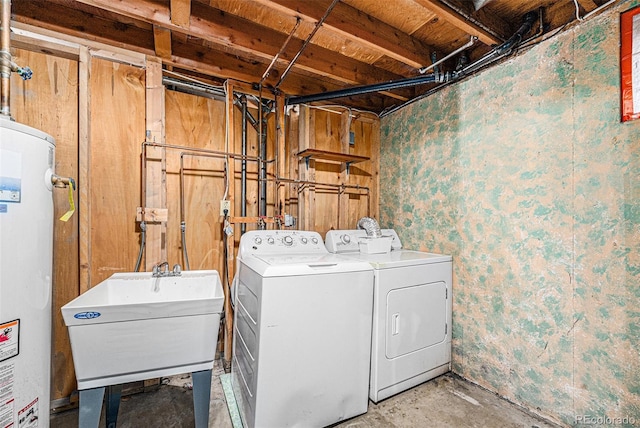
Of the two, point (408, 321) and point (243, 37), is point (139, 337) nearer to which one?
point (408, 321)

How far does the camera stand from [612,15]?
144 cm

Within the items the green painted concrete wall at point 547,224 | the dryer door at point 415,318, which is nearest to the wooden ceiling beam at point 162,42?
the green painted concrete wall at point 547,224

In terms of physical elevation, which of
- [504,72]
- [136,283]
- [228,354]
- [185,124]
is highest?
[504,72]

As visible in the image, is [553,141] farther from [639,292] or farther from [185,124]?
[185,124]

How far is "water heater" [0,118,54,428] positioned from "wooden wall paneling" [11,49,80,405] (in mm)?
546

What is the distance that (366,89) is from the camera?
91.1 inches

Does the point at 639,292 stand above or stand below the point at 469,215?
below

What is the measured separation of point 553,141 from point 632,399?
1.37 metres

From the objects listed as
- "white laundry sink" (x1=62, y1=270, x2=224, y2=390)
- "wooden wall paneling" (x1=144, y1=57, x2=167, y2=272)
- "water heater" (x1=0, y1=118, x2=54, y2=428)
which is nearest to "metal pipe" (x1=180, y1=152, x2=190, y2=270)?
"wooden wall paneling" (x1=144, y1=57, x2=167, y2=272)

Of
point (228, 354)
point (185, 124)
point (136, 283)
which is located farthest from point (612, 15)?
point (228, 354)

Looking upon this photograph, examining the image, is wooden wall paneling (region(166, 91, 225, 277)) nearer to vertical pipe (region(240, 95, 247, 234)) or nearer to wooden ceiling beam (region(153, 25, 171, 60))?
vertical pipe (region(240, 95, 247, 234))

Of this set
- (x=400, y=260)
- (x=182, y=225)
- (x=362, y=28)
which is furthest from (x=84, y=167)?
(x=400, y=260)

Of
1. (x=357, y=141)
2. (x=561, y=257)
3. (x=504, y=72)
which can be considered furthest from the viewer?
(x=357, y=141)

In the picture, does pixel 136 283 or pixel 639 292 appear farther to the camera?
pixel 136 283
